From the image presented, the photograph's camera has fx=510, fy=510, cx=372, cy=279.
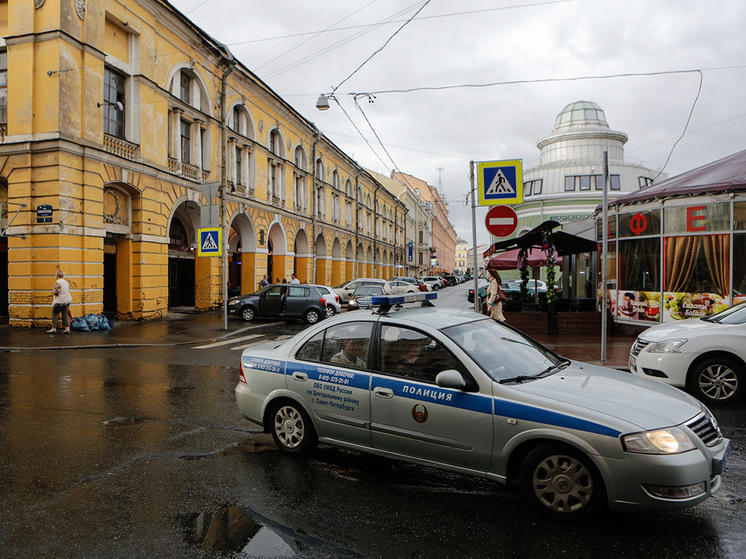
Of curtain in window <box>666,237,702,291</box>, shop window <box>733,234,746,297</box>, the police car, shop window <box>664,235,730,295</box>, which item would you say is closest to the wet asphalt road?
the police car

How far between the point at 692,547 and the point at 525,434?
3.84ft

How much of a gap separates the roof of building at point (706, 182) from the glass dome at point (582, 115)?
148 ft

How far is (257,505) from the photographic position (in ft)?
12.5

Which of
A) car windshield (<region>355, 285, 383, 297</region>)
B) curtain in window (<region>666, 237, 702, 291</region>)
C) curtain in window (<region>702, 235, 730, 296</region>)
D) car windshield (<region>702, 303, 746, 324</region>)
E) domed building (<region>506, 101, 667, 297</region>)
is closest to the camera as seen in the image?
car windshield (<region>702, 303, 746, 324</region>)

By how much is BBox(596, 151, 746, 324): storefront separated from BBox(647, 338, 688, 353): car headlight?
6.17 meters

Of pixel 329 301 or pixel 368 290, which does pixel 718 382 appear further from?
pixel 368 290

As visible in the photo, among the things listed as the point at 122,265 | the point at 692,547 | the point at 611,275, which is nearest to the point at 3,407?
the point at 692,547

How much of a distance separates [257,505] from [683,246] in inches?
497

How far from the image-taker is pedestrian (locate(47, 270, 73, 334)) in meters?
13.6

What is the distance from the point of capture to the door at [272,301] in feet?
60.9

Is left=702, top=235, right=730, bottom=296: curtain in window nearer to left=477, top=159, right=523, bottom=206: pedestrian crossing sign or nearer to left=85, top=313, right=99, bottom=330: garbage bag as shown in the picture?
left=477, top=159, right=523, bottom=206: pedestrian crossing sign

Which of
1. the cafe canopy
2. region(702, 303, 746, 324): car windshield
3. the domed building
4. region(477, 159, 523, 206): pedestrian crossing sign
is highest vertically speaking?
the domed building

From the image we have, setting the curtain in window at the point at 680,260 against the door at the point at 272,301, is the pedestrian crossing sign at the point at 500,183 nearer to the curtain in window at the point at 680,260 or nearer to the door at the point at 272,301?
the curtain in window at the point at 680,260

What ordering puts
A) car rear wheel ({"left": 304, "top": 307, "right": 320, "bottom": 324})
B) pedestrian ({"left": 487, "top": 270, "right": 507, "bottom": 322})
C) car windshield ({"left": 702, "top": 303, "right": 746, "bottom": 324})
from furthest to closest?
car rear wheel ({"left": 304, "top": 307, "right": 320, "bottom": 324}) → pedestrian ({"left": 487, "top": 270, "right": 507, "bottom": 322}) → car windshield ({"left": 702, "top": 303, "right": 746, "bottom": 324})
